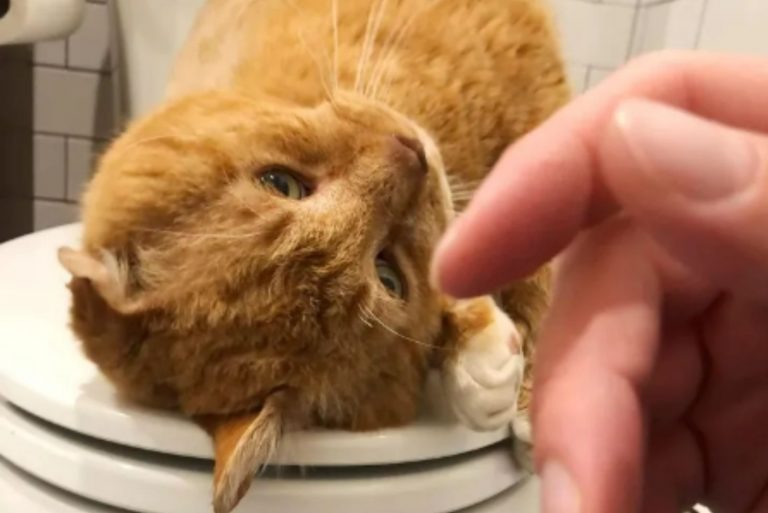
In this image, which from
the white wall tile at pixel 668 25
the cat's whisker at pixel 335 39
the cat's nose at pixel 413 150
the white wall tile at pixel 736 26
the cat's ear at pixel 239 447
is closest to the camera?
the cat's ear at pixel 239 447

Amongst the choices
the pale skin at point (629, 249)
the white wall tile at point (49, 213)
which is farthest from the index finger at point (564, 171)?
the white wall tile at point (49, 213)

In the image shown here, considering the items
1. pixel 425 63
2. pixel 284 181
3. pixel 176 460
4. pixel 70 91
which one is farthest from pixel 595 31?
pixel 176 460

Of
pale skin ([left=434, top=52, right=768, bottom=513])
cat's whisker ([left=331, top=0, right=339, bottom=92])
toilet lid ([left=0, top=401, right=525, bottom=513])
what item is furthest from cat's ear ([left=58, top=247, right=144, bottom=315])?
pale skin ([left=434, top=52, right=768, bottom=513])

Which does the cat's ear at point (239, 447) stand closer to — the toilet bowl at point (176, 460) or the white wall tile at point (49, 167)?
the toilet bowl at point (176, 460)

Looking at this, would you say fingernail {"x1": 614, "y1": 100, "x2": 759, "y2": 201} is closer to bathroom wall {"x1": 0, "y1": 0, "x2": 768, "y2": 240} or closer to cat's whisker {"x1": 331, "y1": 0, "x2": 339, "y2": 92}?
cat's whisker {"x1": 331, "y1": 0, "x2": 339, "y2": 92}

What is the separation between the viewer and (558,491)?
27 cm

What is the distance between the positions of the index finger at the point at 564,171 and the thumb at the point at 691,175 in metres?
0.03

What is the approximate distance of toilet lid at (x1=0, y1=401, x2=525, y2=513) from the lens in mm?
627

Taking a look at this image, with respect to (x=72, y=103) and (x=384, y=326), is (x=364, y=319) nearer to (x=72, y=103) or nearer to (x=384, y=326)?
(x=384, y=326)

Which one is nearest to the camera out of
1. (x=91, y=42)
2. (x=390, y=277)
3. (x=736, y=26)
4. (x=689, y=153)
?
(x=689, y=153)

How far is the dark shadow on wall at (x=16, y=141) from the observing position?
1.55 meters

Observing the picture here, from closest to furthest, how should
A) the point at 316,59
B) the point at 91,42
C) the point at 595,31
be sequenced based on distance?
the point at 316,59 < the point at 595,31 < the point at 91,42

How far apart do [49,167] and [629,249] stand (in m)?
1.42

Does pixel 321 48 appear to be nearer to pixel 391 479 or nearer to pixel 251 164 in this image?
pixel 251 164
